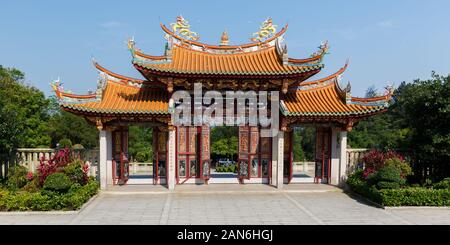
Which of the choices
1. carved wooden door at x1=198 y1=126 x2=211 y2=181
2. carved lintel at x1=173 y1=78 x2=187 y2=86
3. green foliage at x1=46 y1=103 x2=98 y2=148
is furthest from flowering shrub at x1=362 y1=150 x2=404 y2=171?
green foliage at x1=46 y1=103 x2=98 y2=148

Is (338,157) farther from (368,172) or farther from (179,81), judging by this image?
(179,81)

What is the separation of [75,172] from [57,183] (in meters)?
1.60

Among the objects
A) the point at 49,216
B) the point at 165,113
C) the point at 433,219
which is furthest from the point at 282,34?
the point at 49,216

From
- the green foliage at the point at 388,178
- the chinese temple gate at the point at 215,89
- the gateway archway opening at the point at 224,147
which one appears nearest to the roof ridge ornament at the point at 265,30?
the chinese temple gate at the point at 215,89

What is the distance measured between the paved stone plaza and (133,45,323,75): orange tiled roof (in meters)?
5.08

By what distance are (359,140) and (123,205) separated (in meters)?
34.0

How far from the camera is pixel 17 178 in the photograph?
13.0 m

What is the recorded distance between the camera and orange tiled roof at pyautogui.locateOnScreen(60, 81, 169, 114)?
12445 millimetres

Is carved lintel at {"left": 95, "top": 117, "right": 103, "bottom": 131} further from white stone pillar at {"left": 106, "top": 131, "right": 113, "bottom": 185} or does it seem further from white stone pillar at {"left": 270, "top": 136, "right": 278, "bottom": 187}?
white stone pillar at {"left": 270, "top": 136, "right": 278, "bottom": 187}

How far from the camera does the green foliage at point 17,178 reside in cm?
1285

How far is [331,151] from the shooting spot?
14.7 m

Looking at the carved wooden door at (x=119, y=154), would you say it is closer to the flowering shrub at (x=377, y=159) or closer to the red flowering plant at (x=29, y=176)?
the red flowering plant at (x=29, y=176)

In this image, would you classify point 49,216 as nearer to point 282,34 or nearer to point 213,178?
point 213,178

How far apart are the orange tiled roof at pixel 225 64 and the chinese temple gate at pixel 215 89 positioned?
0.04 metres
